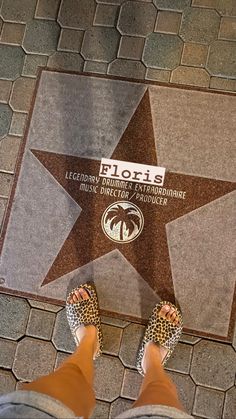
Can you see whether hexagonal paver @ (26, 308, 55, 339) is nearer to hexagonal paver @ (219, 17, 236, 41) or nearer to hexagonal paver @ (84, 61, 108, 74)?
hexagonal paver @ (84, 61, 108, 74)

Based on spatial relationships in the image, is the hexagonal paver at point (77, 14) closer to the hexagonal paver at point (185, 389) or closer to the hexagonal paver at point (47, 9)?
the hexagonal paver at point (47, 9)

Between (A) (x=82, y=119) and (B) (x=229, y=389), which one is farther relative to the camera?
(A) (x=82, y=119)

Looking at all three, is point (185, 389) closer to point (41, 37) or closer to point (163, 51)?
point (163, 51)

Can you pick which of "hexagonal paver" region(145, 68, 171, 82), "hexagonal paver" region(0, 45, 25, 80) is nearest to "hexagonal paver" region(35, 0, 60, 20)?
"hexagonal paver" region(0, 45, 25, 80)

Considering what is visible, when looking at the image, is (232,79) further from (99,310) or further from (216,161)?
(99,310)

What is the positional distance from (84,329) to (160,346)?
23 centimetres

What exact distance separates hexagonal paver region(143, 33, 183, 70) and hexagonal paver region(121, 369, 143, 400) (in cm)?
94

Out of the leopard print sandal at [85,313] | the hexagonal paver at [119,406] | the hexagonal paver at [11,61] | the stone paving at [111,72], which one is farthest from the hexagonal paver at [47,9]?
the hexagonal paver at [119,406]

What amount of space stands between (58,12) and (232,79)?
0.60 meters

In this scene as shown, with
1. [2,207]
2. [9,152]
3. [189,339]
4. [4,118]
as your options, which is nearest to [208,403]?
[189,339]

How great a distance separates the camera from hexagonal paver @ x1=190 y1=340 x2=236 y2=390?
1508mm

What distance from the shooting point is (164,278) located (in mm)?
1556

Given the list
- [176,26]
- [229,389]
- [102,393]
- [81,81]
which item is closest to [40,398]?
[102,393]

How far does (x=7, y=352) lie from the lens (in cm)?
160
